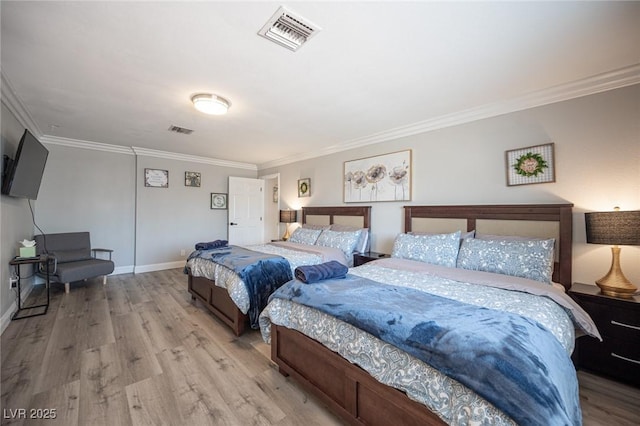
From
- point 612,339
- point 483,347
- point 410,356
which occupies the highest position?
point 483,347

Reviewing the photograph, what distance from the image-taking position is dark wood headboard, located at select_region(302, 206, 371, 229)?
4.09 m

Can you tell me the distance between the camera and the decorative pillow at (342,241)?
382 cm

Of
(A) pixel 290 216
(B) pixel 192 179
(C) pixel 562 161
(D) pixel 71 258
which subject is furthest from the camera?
(B) pixel 192 179

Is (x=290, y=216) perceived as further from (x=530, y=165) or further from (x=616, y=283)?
(x=616, y=283)

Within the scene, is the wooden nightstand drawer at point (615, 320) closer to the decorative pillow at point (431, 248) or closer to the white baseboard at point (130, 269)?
the decorative pillow at point (431, 248)

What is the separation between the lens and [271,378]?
2.03 m

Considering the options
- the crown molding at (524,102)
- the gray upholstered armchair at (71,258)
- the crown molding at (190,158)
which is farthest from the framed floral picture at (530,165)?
the gray upholstered armchair at (71,258)

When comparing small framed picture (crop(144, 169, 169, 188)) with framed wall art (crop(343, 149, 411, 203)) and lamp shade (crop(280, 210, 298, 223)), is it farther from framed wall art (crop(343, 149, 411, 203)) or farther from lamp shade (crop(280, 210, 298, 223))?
framed wall art (crop(343, 149, 411, 203))

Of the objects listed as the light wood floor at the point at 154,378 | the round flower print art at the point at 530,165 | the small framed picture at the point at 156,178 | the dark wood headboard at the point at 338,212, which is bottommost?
the light wood floor at the point at 154,378

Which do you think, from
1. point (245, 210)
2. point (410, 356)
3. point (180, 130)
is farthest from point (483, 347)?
point (245, 210)

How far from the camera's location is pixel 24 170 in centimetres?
292

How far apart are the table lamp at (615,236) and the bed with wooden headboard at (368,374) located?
285mm

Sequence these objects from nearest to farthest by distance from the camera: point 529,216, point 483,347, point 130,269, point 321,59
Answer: point 483,347
point 321,59
point 529,216
point 130,269

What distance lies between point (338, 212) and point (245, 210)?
9.13 feet
